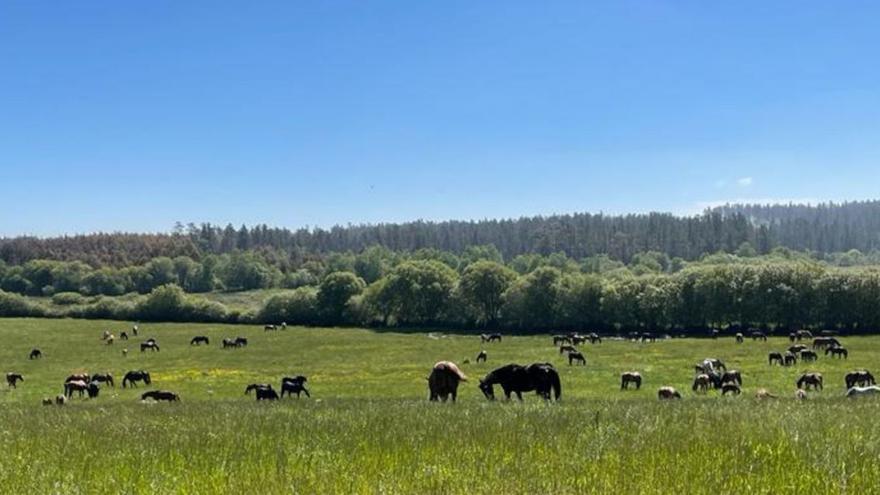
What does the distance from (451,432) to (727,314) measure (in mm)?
98805

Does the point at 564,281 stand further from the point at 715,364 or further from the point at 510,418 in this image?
the point at 510,418

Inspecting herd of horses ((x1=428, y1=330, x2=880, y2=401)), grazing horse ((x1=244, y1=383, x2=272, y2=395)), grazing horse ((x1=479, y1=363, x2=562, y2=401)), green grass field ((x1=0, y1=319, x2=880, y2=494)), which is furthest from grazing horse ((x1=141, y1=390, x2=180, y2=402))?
grazing horse ((x1=479, y1=363, x2=562, y2=401))

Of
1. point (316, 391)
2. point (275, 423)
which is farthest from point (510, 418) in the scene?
point (316, 391)

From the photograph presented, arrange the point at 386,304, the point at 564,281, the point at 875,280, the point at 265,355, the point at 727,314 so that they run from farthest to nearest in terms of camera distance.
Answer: the point at 386,304 < the point at 564,281 < the point at 727,314 < the point at 875,280 < the point at 265,355

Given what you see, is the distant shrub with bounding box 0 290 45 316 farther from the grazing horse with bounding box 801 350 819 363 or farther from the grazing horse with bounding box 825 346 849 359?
the grazing horse with bounding box 825 346 849 359

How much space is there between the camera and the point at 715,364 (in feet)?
146

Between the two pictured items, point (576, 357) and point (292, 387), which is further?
point (576, 357)

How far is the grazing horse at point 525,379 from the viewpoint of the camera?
2464 cm

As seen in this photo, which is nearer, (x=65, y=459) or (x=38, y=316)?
(x=65, y=459)

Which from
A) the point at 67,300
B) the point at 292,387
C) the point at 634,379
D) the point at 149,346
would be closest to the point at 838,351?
the point at 634,379

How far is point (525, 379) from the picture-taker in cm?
2495

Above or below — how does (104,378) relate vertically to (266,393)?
below

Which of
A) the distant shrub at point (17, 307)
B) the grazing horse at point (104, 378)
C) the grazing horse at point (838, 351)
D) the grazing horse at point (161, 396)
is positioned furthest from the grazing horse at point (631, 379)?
the distant shrub at point (17, 307)

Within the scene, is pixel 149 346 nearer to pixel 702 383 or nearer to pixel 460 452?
pixel 702 383
